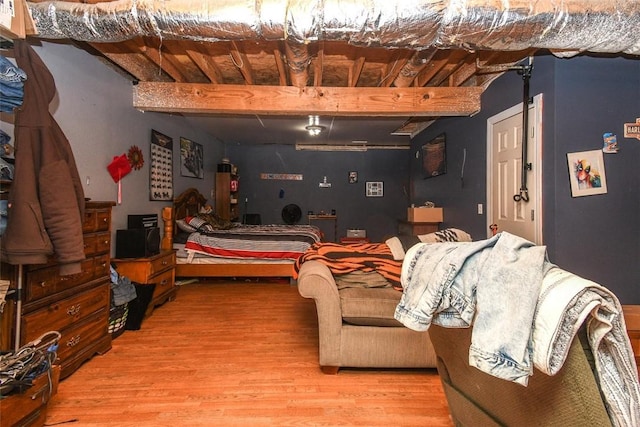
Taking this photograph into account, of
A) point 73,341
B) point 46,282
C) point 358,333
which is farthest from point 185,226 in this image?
point 358,333

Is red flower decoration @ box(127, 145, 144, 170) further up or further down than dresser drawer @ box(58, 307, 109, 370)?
further up

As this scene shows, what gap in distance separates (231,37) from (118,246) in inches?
91.9

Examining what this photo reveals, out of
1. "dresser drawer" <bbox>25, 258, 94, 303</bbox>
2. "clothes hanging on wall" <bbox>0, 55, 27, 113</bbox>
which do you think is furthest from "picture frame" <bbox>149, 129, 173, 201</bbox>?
"clothes hanging on wall" <bbox>0, 55, 27, 113</bbox>

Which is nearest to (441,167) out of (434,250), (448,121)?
(448,121)

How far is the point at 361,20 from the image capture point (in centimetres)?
181

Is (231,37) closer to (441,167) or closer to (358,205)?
(441,167)

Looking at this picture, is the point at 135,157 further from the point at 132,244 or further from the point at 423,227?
the point at 423,227

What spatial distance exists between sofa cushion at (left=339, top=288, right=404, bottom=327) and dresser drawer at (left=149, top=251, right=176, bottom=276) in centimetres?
207

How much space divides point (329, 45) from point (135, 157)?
2470mm

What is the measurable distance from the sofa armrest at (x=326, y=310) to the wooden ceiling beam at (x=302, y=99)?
7.03ft

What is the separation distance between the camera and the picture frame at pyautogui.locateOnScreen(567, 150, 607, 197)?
238 cm

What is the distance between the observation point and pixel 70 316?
2.05m

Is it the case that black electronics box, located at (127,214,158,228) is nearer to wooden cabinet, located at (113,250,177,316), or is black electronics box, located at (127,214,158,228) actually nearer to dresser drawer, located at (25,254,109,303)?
wooden cabinet, located at (113,250,177,316)

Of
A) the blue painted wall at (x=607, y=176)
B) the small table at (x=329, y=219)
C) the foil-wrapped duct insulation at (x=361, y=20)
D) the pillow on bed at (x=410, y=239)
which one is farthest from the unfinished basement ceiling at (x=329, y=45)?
the small table at (x=329, y=219)
